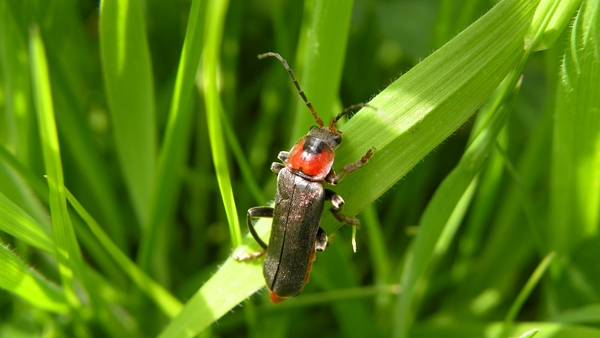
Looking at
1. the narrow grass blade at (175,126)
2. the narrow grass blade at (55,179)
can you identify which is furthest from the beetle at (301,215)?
the narrow grass blade at (55,179)

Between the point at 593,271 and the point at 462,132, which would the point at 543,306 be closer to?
the point at 593,271

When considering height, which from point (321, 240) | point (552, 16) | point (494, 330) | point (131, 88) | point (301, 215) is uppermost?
point (131, 88)

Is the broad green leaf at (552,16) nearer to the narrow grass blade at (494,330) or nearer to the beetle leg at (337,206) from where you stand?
the beetle leg at (337,206)

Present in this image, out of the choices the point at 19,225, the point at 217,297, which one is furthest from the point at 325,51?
the point at 19,225

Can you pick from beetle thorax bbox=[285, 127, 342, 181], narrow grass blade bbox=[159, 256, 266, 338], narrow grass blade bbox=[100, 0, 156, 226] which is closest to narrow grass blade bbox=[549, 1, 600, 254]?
beetle thorax bbox=[285, 127, 342, 181]

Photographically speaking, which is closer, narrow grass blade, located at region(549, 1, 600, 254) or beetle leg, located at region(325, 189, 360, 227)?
narrow grass blade, located at region(549, 1, 600, 254)

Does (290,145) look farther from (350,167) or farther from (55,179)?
(55,179)

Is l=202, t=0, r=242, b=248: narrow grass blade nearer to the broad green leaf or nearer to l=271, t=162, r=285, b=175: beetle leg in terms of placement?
l=271, t=162, r=285, b=175: beetle leg
